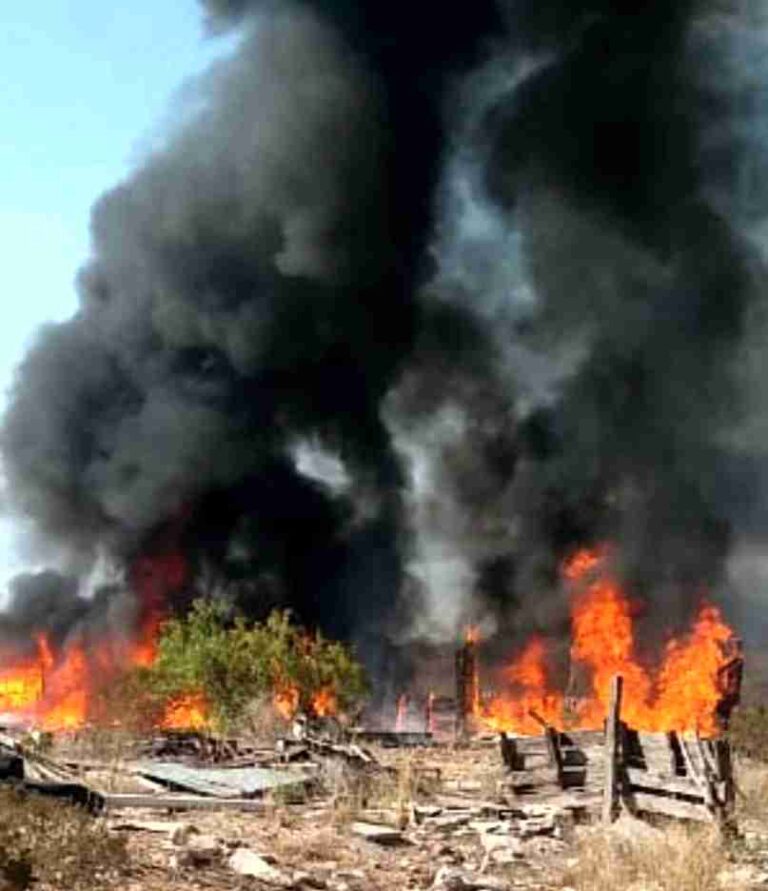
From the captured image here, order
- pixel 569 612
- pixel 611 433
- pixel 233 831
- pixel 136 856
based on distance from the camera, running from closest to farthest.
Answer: pixel 136 856 → pixel 233 831 → pixel 569 612 → pixel 611 433

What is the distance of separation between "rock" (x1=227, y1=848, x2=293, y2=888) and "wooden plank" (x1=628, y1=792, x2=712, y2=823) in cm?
454

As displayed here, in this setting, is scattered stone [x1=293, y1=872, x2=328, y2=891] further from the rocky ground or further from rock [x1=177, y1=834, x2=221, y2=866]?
rock [x1=177, y1=834, x2=221, y2=866]

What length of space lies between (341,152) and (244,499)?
14405 mm

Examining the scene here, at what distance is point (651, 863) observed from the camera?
35.7 feet

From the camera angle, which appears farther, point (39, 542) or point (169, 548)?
point (39, 542)

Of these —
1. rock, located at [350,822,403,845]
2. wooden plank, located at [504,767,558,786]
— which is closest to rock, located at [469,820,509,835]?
rock, located at [350,822,403,845]

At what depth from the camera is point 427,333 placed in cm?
5131

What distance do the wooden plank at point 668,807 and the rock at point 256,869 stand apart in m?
4.54

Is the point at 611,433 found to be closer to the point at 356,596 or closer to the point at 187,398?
the point at 356,596

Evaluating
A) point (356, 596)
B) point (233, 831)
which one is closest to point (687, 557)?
point (356, 596)

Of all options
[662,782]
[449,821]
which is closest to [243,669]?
[449,821]

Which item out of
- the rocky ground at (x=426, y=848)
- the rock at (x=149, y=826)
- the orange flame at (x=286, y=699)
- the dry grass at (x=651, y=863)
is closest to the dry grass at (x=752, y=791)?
the rocky ground at (x=426, y=848)

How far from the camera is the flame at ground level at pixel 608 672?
113 feet

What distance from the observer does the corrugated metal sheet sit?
52.9 feet
